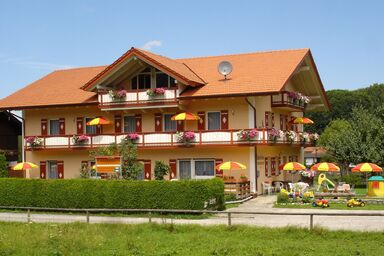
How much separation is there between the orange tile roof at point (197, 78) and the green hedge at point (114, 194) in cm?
939

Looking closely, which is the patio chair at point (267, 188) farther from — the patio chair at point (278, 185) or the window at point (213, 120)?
the window at point (213, 120)

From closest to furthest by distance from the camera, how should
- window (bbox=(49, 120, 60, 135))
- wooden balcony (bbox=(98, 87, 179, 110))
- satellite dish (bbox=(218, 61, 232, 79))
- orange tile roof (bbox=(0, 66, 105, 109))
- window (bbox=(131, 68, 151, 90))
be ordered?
wooden balcony (bbox=(98, 87, 179, 110))
satellite dish (bbox=(218, 61, 232, 79))
window (bbox=(131, 68, 151, 90))
orange tile roof (bbox=(0, 66, 105, 109))
window (bbox=(49, 120, 60, 135))

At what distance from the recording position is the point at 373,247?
1669 cm

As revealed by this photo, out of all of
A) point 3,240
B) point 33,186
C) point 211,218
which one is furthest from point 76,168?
point 3,240

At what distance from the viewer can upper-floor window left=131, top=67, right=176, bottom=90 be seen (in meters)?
37.2

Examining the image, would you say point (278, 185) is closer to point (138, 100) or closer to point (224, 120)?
point (224, 120)

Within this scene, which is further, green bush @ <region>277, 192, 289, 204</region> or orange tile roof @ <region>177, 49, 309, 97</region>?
orange tile roof @ <region>177, 49, 309, 97</region>

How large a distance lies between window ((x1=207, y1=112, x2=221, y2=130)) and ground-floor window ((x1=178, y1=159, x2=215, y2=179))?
204 centimetres

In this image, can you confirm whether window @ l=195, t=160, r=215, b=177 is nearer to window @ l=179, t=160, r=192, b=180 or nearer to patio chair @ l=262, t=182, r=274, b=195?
window @ l=179, t=160, r=192, b=180

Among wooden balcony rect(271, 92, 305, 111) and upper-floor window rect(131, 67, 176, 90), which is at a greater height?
upper-floor window rect(131, 67, 176, 90)

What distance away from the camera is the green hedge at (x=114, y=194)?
25641mm

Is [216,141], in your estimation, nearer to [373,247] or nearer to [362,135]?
[362,135]

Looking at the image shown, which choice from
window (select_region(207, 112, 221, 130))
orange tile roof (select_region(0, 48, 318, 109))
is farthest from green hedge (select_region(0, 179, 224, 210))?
window (select_region(207, 112, 221, 130))

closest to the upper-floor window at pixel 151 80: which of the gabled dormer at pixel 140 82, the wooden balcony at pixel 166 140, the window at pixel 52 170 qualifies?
the gabled dormer at pixel 140 82
